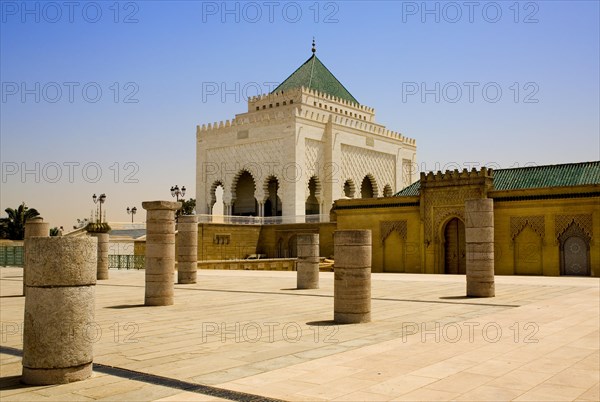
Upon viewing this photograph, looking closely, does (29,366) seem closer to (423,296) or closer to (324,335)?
(324,335)

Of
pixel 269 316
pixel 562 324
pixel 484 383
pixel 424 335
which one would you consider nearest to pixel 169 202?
pixel 269 316

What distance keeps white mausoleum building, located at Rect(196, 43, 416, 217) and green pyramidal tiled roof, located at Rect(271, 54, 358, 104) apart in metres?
0.09

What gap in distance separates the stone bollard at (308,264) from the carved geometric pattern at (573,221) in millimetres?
9413

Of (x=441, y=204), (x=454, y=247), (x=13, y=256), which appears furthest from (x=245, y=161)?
(x=454, y=247)

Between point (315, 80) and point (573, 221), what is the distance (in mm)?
23936

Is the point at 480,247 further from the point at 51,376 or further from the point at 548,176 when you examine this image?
the point at 548,176

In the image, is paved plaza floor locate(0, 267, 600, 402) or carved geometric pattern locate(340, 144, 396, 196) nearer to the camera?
paved plaza floor locate(0, 267, 600, 402)

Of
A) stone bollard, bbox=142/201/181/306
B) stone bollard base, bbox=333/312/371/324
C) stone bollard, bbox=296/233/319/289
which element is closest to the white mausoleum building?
stone bollard, bbox=296/233/319/289

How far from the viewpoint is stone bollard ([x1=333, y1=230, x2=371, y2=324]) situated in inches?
302

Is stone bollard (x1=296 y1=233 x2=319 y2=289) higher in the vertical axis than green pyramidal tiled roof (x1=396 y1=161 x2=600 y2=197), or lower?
lower

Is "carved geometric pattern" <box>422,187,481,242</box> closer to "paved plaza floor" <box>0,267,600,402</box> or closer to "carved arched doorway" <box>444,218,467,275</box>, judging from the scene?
"carved arched doorway" <box>444,218,467,275</box>

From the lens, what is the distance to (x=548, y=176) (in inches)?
880

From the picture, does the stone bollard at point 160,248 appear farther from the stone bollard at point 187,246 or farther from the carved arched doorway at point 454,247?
the carved arched doorway at point 454,247

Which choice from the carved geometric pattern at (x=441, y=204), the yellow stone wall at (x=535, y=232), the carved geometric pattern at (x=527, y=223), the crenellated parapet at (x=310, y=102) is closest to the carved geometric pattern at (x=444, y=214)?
the carved geometric pattern at (x=441, y=204)
